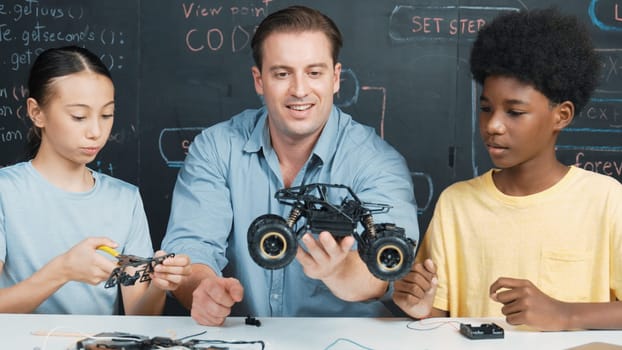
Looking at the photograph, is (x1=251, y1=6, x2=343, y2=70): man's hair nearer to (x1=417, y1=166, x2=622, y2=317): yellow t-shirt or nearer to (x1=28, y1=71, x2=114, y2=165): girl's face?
(x1=28, y1=71, x2=114, y2=165): girl's face

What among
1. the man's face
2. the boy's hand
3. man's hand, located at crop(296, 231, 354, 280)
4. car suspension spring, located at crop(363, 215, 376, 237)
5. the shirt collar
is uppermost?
the man's face

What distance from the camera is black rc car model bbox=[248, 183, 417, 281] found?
1.84m

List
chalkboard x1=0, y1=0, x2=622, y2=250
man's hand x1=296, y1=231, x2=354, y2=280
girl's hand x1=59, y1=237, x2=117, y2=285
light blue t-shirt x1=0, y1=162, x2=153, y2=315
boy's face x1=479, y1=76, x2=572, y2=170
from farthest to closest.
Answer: chalkboard x1=0, y1=0, x2=622, y2=250 → light blue t-shirt x1=0, y1=162, x2=153, y2=315 → boy's face x1=479, y1=76, x2=572, y2=170 → girl's hand x1=59, y1=237, x2=117, y2=285 → man's hand x1=296, y1=231, x2=354, y2=280

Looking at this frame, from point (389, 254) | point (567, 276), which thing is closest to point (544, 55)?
point (567, 276)

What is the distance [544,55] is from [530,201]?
0.48 meters

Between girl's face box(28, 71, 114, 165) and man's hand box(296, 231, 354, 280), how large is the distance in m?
0.92

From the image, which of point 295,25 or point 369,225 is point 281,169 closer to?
point 295,25

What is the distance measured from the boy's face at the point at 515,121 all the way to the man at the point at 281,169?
0.36 m

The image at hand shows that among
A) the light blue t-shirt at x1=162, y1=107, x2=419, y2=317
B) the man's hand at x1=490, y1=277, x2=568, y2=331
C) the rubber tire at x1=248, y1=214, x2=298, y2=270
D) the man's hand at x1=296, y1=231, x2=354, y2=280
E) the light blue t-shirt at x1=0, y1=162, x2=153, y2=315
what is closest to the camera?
the rubber tire at x1=248, y1=214, x2=298, y2=270

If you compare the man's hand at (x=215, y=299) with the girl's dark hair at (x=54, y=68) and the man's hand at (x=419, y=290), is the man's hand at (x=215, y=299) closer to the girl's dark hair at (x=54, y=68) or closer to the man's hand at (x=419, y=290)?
the man's hand at (x=419, y=290)

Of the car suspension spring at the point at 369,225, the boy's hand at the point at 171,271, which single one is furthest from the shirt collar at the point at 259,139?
the car suspension spring at the point at 369,225

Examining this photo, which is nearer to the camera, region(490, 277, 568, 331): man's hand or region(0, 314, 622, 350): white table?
region(0, 314, 622, 350): white table

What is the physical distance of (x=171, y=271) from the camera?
216 cm

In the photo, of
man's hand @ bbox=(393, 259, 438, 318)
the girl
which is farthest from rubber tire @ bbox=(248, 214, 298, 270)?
the girl
